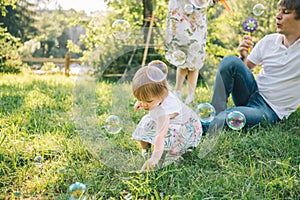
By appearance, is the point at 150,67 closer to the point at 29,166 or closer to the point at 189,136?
the point at 189,136

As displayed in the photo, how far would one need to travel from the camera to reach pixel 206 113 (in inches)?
85.7

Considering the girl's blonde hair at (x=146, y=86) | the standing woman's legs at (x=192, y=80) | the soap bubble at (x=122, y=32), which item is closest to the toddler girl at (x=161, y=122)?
the girl's blonde hair at (x=146, y=86)

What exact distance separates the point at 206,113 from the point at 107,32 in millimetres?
6106

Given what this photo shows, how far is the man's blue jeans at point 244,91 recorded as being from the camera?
2538 millimetres

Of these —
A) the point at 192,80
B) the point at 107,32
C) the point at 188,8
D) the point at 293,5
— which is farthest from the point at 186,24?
the point at 107,32

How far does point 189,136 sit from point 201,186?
0.43 meters

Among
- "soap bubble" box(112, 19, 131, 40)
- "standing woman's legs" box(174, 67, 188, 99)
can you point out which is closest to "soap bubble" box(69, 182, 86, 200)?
"soap bubble" box(112, 19, 131, 40)

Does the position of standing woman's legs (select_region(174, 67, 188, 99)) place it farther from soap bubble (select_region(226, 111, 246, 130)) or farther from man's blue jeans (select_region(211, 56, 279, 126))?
soap bubble (select_region(226, 111, 246, 130))

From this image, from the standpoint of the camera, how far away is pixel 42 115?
9.15 ft

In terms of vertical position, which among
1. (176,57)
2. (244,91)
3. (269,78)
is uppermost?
(176,57)

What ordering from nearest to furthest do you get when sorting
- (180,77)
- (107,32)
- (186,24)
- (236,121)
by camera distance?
(236,121)
(180,77)
(186,24)
(107,32)

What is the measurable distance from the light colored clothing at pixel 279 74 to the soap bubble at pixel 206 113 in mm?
663

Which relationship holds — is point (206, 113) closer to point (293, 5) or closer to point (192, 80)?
point (293, 5)

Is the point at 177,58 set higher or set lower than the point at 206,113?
higher
